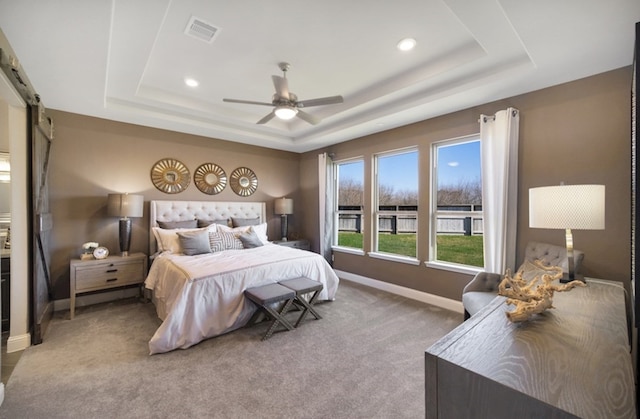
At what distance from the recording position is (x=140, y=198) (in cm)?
376

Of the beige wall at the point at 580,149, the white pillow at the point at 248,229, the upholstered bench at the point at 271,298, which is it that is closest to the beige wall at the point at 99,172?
the white pillow at the point at 248,229

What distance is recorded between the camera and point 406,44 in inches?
98.0

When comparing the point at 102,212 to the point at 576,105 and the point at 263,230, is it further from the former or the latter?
the point at 576,105

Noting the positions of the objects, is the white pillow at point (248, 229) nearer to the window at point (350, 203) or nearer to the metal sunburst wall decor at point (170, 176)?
the metal sunburst wall decor at point (170, 176)

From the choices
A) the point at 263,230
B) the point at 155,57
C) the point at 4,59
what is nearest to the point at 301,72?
the point at 155,57

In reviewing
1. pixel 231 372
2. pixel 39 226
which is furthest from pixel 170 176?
pixel 231 372

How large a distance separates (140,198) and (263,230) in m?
1.85

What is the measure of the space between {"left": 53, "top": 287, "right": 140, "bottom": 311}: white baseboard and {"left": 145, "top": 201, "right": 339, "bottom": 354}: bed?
641 millimetres

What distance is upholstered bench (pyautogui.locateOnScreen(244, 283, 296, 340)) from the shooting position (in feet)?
8.90

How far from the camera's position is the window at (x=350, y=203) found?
5.04 m

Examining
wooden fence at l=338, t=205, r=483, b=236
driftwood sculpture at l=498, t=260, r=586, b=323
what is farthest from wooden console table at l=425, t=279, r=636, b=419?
wooden fence at l=338, t=205, r=483, b=236

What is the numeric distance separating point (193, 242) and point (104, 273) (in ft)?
3.57

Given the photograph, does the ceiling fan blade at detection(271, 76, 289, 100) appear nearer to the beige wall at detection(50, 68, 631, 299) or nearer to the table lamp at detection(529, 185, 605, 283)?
the beige wall at detection(50, 68, 631, 299)

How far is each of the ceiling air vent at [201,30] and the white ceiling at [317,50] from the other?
0.06m
